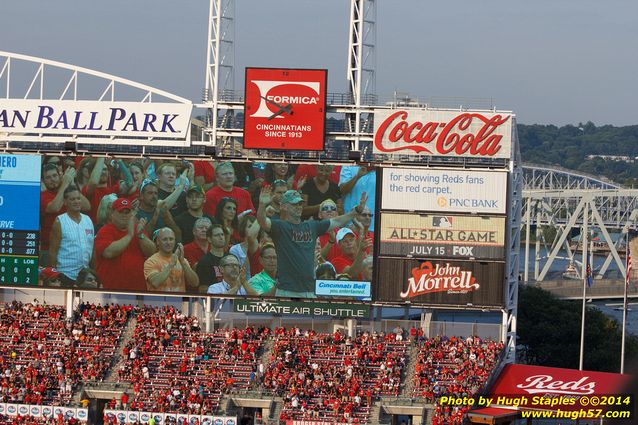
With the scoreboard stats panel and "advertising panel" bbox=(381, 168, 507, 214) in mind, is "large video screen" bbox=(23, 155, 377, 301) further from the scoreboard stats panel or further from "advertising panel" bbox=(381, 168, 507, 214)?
"advertising panel" bbox=(381, 168, 507, 214)

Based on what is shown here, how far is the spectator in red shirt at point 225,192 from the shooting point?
51594 mm

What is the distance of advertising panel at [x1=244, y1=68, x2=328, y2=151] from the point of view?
5181 centimetres

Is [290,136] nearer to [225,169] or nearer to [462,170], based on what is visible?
[225,169]

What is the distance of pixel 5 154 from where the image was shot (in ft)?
174

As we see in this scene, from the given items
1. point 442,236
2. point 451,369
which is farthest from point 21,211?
point 451,369

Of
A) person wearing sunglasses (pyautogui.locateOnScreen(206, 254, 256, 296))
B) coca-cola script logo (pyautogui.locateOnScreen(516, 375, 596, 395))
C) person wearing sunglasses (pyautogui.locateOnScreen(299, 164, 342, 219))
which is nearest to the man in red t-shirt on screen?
person wearing sunglasses (pyautogui.locateOnScreen(206, 254, 256, 296))

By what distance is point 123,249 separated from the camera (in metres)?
52.1

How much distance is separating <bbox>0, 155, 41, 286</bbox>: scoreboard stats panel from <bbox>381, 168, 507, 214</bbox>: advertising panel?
13003mm

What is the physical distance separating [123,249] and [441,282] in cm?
1173

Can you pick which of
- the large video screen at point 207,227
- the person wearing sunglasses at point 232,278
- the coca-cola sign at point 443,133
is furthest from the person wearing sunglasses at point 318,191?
the person wearing sunglasses at point 232,278

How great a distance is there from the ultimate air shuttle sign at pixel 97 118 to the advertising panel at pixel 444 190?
8146mm

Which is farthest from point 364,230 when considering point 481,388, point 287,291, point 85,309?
point 85,309

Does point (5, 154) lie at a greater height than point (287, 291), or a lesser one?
greater

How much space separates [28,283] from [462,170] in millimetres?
16664
